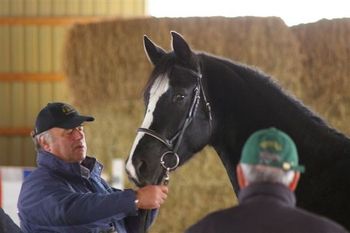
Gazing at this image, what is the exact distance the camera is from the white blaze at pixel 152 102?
2.92 meters

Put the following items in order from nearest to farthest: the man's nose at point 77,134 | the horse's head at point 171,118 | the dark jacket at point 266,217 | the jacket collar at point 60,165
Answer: the dark jacket at point 266,217 < the horse's head at point 171,118 < the jacket collar at point 60,165 < the man's nose at point 77,134

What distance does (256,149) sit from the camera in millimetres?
2016

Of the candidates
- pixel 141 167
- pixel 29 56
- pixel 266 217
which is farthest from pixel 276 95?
pixel 29 56

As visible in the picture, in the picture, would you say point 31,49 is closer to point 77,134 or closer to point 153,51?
point 77,134

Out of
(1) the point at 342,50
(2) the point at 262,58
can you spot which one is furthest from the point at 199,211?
(1) the point at 342,50

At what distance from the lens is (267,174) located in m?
1.99

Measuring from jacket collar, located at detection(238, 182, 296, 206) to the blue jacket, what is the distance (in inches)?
41.0

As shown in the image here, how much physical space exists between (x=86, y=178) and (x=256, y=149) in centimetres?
150

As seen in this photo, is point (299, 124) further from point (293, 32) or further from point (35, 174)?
point (293, 32)

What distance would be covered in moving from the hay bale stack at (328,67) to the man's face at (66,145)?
3.70 m

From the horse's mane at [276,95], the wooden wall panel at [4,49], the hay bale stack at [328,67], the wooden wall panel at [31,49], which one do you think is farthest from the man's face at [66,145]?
the wooden wall panel at [4,49]

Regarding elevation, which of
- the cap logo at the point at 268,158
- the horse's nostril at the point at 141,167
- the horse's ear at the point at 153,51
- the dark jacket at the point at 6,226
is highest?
the horse's ear at the point at 153,51

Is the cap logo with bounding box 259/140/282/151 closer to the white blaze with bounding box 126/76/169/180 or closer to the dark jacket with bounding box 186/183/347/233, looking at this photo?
the dark jacket with bounding box 186/183/347/233

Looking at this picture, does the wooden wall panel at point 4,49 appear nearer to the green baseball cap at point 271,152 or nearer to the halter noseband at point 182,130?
the halter noseband at point 182,130
